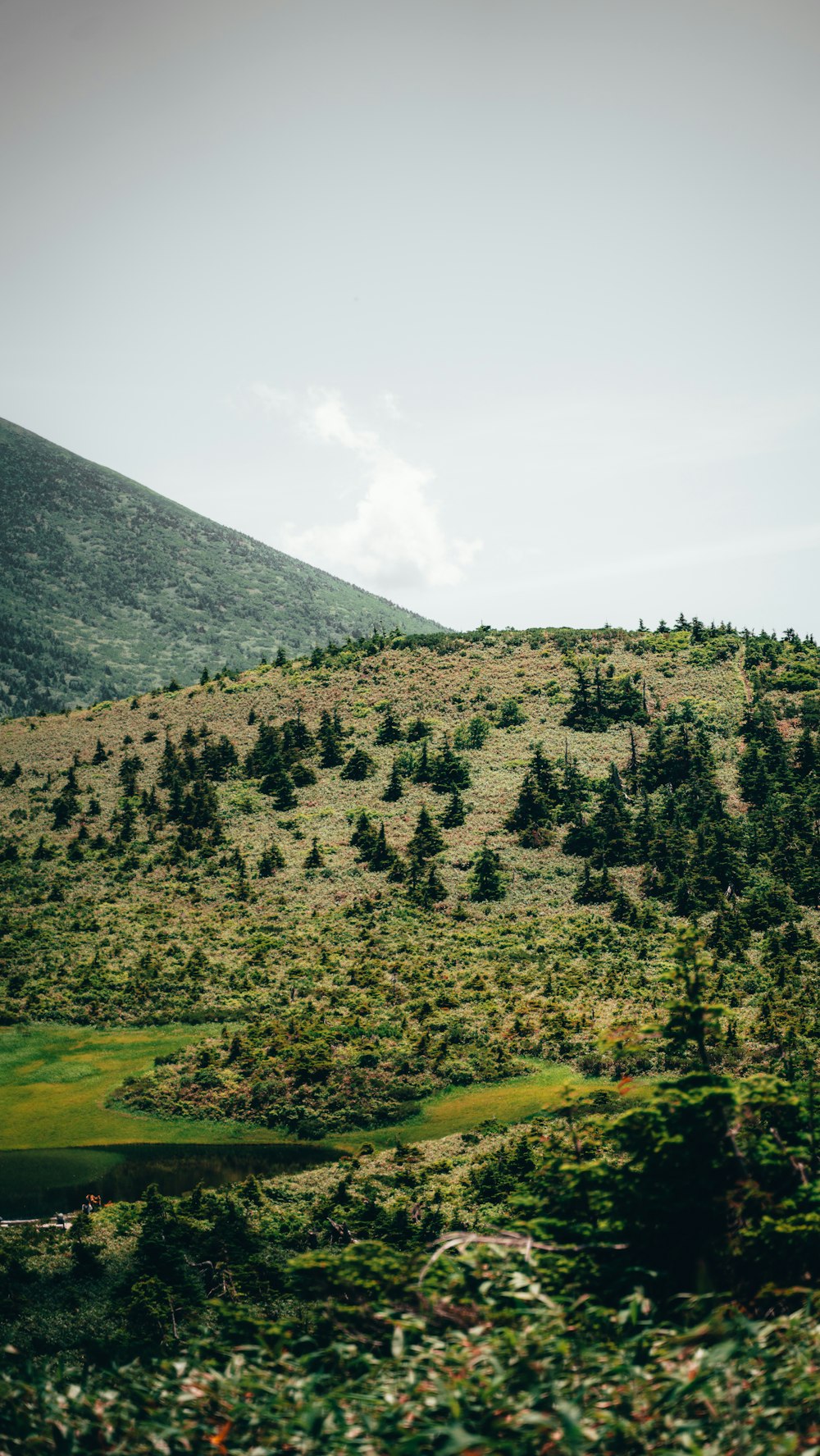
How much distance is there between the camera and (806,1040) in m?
38.1

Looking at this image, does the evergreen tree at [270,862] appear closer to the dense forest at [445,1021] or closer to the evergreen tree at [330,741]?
the dense forest at [445,1021]

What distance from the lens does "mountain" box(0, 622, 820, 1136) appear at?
43.3m

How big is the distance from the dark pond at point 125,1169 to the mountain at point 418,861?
106 inches

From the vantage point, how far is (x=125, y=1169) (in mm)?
33844

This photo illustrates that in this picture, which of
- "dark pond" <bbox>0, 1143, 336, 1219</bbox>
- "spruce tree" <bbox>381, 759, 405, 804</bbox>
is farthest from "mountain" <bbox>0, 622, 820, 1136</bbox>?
"dark pond" <bbox>0, 1143, 336, 1219</bbox>

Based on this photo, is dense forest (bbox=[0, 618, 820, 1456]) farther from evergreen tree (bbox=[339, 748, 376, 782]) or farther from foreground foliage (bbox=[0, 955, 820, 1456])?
evergreen tree (bbox=[339, 748, 376, 782])

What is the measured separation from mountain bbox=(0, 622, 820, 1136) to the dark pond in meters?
2.69

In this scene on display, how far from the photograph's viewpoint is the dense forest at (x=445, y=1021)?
8.41 meters

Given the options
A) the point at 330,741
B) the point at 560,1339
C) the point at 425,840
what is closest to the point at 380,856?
the point at 425,840

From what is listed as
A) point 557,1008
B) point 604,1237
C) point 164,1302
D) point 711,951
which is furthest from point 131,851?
point 604,1237

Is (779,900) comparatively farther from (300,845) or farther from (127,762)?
(127,762)

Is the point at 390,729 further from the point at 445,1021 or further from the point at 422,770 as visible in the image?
the point at 445,1021

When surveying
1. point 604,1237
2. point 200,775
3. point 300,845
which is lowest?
point 604,1237

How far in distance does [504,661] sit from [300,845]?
36.6m
